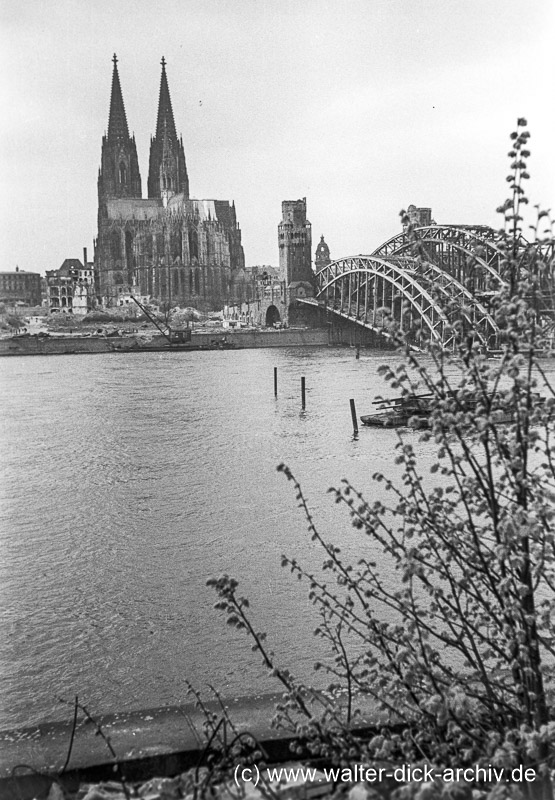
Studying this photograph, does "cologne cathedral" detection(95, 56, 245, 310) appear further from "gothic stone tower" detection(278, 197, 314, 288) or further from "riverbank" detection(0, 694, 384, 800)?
"riverbank" detection(0, 694, 384, 800)

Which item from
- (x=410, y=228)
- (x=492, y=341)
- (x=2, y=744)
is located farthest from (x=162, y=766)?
(x=492, y=341)

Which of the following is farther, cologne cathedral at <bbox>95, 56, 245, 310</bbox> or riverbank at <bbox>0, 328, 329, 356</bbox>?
cologne cathedral at <bbox>95, 56, 245, 310</bbox>

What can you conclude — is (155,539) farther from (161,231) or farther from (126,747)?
(161,231)

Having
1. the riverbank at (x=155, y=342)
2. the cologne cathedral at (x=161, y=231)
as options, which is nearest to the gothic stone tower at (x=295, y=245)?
the riverbank at (x=155, y=342)

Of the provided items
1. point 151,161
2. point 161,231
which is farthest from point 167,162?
point 161,231

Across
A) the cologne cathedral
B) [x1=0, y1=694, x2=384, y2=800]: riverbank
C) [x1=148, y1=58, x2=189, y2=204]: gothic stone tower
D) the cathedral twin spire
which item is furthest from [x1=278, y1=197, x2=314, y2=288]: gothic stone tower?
[x1=0, y1=694, x2=384, y2=800]: riverbank
